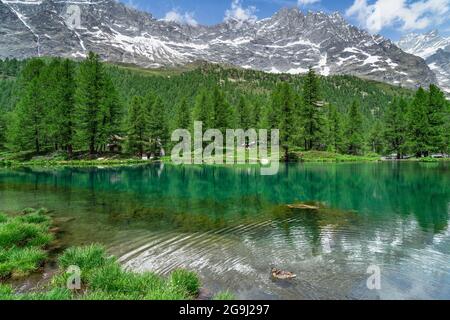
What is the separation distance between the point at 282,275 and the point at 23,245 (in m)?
11.6

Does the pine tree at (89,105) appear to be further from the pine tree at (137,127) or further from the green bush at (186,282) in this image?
the green bush at (186,282)

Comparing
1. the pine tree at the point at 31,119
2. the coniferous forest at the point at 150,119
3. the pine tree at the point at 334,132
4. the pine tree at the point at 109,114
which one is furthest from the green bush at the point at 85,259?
the pine tree at the point at 334,132

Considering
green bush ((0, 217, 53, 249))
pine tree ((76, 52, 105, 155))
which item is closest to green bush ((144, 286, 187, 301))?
green bush ((0, 217, 53, 249))

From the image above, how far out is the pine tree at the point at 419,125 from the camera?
79938mm

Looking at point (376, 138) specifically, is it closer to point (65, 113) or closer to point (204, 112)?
point (204, 112)

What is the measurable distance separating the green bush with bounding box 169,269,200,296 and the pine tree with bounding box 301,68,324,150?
70919 mm

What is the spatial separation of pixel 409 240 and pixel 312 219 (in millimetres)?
5817

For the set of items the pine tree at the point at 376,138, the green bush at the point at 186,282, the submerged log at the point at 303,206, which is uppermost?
the pine tree at the point at 376,138

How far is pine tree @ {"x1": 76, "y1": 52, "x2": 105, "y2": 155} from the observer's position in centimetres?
6769

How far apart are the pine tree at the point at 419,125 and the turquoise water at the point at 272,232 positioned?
50.7 metres

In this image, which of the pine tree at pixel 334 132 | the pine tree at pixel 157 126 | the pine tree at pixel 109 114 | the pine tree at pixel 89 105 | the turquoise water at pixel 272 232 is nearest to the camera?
the turquoise water at pixel 272 232

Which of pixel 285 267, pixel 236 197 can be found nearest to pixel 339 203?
pixel 236 197
